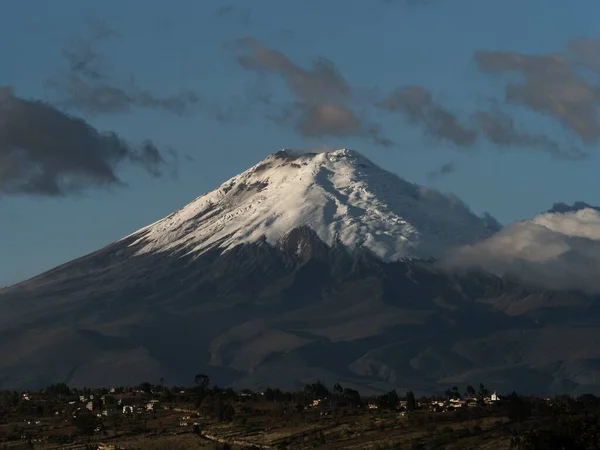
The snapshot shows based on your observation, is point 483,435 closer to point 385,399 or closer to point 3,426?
point 385,399

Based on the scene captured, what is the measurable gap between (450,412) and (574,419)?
131 feet

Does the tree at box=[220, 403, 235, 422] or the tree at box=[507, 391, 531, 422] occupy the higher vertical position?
the tree at box=[220, 403, 235, 422]

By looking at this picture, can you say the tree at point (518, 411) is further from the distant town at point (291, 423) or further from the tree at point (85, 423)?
the tree at point (85, 423)

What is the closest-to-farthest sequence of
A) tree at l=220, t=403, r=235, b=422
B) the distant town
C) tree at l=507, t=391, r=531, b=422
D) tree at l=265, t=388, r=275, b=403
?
the distant town < tree at l=507, t=391, r=531, b=422 < tree at l=220, t=403, r=235, b=422 < tree at l=265, t=388, r=275, b=403

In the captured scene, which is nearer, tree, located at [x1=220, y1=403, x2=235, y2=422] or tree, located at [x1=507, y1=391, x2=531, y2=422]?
tree, located at [x1=507, y1=391, x2=531, y2=422]

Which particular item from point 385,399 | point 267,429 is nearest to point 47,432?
point 267,429

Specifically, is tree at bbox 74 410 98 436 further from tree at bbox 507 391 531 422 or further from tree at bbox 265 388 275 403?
tree at bbox 507 391 531 422

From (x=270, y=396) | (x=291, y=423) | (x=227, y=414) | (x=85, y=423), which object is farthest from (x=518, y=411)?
(x=270, y=396)

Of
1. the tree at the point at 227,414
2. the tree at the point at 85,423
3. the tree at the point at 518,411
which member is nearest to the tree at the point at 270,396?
the tree at the point at 227,414

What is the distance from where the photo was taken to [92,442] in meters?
152

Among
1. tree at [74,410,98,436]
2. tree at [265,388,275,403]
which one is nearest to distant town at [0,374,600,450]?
tree at [74,410,98,436]

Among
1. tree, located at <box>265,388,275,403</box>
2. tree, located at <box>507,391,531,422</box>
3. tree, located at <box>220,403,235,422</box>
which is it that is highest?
tree, located at <box>265,388,275,403</box>

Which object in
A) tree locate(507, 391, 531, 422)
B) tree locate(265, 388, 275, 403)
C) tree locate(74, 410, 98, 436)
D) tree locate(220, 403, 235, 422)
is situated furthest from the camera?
tree locate(265, 388, 275, 403)

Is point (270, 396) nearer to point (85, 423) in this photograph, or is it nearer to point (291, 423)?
point (85, 423)
